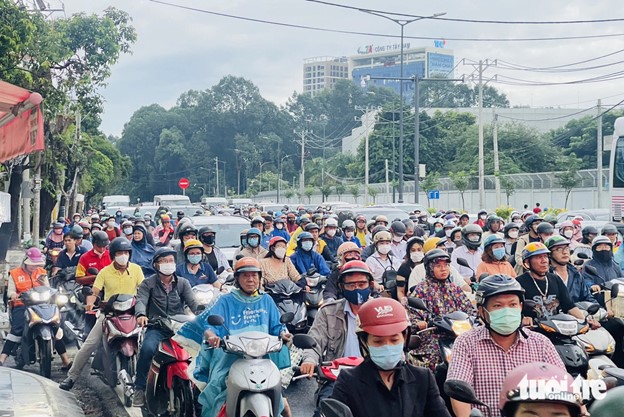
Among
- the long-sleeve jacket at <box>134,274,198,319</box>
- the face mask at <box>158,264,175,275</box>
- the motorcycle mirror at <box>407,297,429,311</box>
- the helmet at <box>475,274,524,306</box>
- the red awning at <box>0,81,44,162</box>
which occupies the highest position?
the red awning at <box>0,81,44,162</box>

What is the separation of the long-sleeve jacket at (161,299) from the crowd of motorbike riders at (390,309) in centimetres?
1

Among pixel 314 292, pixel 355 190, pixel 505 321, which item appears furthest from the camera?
pixel 355 190

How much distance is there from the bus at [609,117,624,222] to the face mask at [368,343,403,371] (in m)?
18.9

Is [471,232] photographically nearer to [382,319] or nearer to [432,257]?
[432,257]

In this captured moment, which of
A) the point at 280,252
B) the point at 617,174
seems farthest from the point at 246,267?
the point at 617,174

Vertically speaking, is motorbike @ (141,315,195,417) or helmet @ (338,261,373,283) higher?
helmet @ (338,261,373,283)

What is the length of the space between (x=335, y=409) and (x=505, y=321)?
4.53ft

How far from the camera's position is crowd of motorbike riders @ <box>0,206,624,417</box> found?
13.8ft

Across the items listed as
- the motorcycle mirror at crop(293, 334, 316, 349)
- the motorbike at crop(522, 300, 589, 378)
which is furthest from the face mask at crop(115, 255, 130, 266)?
the motorbike at crop(522, 300, 589, 378)

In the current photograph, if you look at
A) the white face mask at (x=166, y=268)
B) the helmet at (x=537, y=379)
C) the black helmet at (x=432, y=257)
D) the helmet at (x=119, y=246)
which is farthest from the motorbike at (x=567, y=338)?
the helmet at (x=119, y=246)

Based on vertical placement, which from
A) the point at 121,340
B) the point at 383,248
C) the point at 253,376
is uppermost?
the point at 383,248

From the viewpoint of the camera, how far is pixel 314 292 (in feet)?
37.9

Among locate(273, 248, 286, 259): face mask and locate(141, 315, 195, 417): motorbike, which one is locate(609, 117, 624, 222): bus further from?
locate(141, 315, 195, 417): motorbike

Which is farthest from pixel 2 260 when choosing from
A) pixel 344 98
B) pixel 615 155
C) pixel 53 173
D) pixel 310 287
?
pixel 344 98
